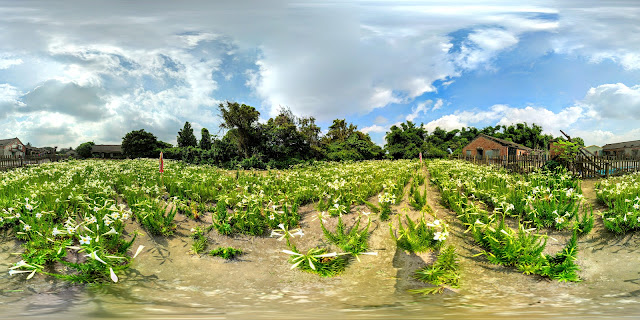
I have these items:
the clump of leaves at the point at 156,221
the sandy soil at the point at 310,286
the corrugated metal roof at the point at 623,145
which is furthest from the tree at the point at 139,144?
the corrugated metal roof at the point at 623,145

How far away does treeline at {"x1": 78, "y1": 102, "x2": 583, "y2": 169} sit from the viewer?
2512 cm

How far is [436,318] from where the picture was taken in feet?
9.44

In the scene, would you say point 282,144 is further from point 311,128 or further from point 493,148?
point 493,148

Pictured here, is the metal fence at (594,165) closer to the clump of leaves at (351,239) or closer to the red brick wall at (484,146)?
the clump of leaves at (351,239)

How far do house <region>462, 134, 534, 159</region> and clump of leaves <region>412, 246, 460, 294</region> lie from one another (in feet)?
109

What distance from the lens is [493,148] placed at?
36.0 m

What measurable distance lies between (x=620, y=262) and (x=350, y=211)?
4.25 metres

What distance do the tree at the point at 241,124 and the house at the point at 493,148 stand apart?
2410 centimetres

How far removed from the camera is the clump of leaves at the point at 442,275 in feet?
12.3

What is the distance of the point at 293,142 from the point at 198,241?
72.4 feet

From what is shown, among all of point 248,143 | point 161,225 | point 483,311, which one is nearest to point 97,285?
point 161,225

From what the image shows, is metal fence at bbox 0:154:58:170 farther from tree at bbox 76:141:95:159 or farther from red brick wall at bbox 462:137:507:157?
tree at bbox 76:141:95:159

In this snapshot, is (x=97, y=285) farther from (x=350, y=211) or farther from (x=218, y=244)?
(x=350, y=211)

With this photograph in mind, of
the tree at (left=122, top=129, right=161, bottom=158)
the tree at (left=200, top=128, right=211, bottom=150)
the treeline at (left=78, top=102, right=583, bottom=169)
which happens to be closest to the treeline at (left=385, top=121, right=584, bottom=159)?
the treeline at (left=78, top=102, right=583, bottom=169)
